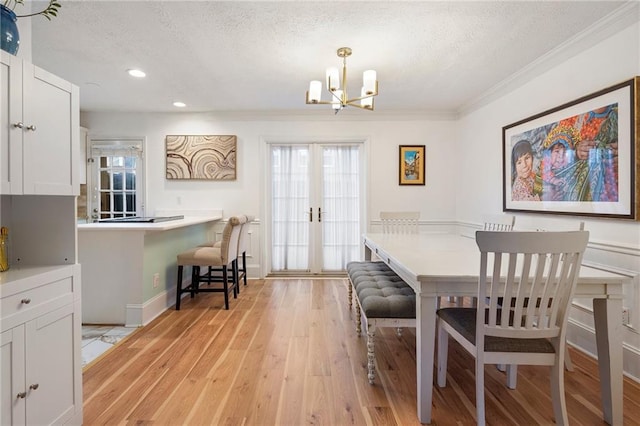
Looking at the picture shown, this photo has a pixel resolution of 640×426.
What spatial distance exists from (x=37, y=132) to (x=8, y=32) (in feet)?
1.28

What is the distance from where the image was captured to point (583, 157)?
2234 mm

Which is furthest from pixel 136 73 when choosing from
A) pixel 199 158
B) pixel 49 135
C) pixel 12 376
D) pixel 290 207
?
pixel 12 376

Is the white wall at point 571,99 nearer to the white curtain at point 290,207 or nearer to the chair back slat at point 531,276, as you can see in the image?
the chair back slat at point 531,276

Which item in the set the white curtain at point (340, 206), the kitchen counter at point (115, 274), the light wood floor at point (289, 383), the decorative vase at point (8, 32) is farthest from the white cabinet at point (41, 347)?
the white curtain at point (340, 206)

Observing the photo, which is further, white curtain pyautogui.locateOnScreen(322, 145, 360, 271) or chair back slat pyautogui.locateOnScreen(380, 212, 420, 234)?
A: white curtain pyautogui.locateOnScreen(322, 145, 360, 271)

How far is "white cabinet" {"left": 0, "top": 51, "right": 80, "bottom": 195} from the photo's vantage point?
112 centimetres

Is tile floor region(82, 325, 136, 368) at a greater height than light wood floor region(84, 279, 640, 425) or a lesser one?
greater

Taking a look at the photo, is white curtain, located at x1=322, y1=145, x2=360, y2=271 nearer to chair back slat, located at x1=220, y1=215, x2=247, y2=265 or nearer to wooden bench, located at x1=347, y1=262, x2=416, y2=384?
chair back slat, located at x1=220, y1=215, x2=247, y2=265

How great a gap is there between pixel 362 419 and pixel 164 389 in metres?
1.13

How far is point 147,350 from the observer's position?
2.21 metres

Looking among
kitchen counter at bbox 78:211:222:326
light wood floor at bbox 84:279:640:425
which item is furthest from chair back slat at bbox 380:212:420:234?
kitchen counter at bbox 78:211:222:326

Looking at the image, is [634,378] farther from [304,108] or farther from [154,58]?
[154,58]

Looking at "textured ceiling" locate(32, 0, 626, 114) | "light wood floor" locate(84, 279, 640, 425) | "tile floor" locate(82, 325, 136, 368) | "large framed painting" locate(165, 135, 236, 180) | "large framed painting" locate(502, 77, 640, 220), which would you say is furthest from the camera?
"large framed painting" locate(165, 135, 236, 180)

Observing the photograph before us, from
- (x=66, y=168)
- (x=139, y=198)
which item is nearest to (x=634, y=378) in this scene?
(x=66, y=168)
